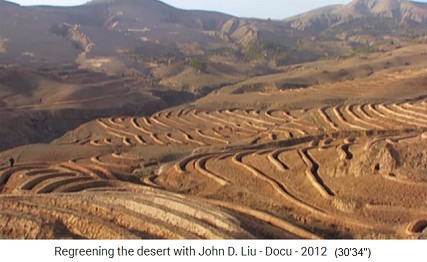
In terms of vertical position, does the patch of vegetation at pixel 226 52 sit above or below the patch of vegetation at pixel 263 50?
below

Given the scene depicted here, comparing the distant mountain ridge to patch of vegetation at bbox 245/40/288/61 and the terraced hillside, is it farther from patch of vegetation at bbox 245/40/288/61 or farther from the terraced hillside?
the terraced hillside

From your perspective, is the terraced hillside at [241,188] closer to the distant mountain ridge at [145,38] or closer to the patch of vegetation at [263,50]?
the distant mountain ridge at [145,38]

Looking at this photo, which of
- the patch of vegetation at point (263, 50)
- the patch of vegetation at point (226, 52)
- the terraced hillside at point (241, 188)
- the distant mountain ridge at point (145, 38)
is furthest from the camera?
the patch of vegetation at point (226, 52)

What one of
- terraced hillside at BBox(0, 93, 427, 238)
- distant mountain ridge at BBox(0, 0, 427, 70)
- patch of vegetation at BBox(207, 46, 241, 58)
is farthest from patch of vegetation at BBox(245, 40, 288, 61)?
terraced hillside at BBox(0, 93, 427, 238)

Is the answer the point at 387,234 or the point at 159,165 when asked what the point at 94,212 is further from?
the point at 159,165

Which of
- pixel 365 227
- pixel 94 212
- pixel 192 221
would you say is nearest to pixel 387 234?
pixel 365 227

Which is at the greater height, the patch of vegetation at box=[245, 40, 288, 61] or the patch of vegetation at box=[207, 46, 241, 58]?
the patch of vegetation at box=[245, 40, 288, 61]

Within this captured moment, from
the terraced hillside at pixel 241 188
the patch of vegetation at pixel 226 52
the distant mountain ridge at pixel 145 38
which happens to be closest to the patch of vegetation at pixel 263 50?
the distant mountain ridge at pixel 145 38

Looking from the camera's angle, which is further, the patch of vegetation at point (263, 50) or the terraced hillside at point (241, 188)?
the patch of vegetation at point (263, 50)

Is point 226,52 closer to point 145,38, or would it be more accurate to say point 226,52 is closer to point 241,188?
point 145,38

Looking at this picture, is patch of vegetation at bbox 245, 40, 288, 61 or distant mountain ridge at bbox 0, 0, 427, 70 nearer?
distant mountain ridge at bbox 0, 0, 427, 70

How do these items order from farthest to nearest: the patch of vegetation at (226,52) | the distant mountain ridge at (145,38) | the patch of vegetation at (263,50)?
the patch of vegetation at (226,52), the patch of vegetation at (263,50), the distant mountain ridge at (145,38)
